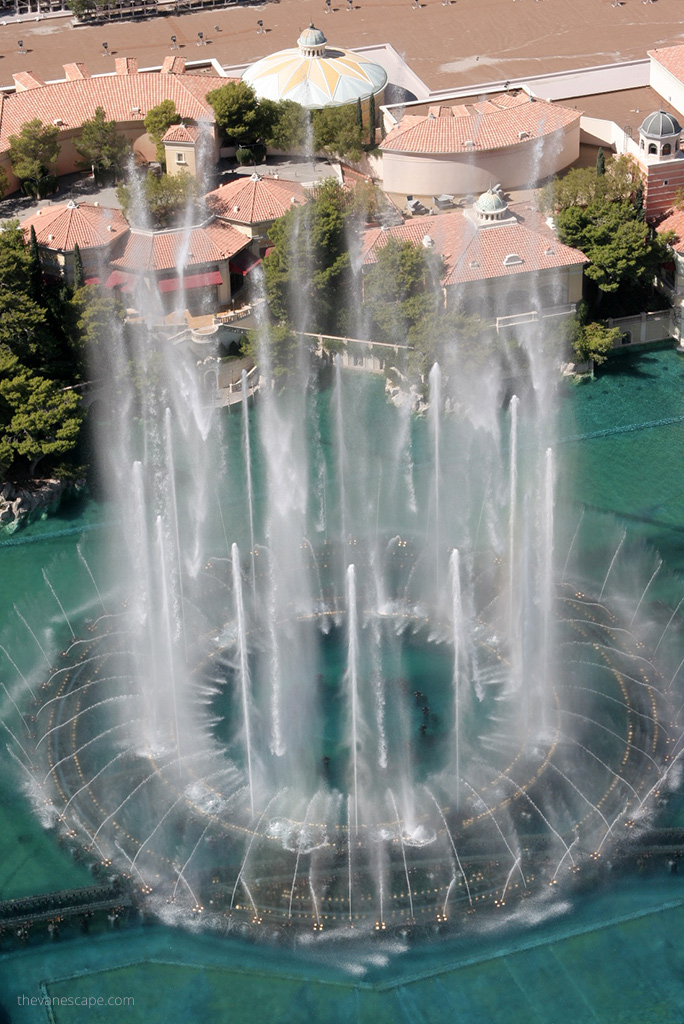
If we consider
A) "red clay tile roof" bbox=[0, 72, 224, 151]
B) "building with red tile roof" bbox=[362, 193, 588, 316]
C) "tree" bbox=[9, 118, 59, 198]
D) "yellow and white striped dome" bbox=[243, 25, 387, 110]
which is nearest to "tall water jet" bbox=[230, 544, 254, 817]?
"building with red tile roof" bbox=[362, 193, 588, 316]

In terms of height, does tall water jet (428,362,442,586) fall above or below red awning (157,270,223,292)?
below

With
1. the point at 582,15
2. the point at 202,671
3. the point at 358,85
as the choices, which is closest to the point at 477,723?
the point at 202,671

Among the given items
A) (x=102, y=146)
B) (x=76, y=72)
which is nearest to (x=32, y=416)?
(x=102, y=146)

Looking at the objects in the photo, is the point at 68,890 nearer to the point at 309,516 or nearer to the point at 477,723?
the point at 477,723

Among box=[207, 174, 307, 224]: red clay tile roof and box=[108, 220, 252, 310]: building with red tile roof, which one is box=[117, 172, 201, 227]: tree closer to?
box=[108, 220, 252, 310]: building with red tile roof

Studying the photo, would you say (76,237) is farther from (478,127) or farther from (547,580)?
(547,580)

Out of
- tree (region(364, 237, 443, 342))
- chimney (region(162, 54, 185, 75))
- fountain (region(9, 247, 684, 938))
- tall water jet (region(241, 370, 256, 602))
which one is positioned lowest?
fountain (region(9, 247, 684, 938))
